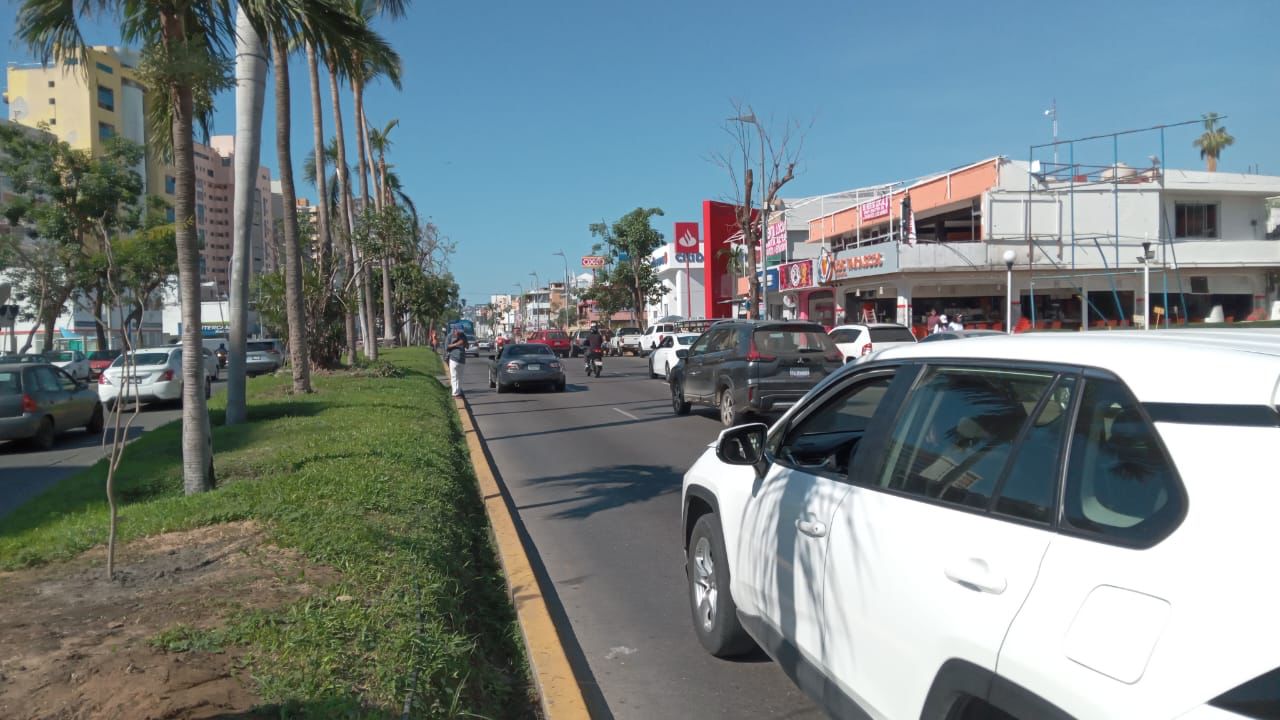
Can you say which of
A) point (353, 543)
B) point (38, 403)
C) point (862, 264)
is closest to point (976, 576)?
point (353, 543)

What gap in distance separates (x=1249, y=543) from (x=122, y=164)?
4266cm

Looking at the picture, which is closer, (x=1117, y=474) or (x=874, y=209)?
(x=1117, y=474)

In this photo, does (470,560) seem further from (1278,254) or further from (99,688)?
(1278,254)

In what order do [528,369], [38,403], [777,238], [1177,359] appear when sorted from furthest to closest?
[777,238] → [528,369] → [38,403] → [1177,359]

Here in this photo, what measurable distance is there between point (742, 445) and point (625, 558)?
303 cm

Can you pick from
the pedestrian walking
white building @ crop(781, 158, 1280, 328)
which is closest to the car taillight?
the pedestrian walking

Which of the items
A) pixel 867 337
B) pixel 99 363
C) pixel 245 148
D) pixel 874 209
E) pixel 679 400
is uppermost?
pixel 874 209

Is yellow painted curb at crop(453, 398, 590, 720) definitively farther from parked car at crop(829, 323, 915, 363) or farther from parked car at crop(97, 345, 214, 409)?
parked car at crop(97, 345, 214, 409)

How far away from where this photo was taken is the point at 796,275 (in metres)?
45.0

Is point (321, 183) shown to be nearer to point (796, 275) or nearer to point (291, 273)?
point (291, 273)

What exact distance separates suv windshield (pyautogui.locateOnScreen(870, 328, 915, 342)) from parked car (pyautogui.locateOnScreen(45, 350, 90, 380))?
Result: 2817 cm

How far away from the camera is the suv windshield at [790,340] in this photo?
14750 millimetres

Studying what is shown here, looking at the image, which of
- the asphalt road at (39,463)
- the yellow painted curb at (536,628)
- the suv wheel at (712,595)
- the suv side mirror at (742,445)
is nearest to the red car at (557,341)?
the asphalt road at (39,463)

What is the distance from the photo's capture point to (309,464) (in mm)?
9062
